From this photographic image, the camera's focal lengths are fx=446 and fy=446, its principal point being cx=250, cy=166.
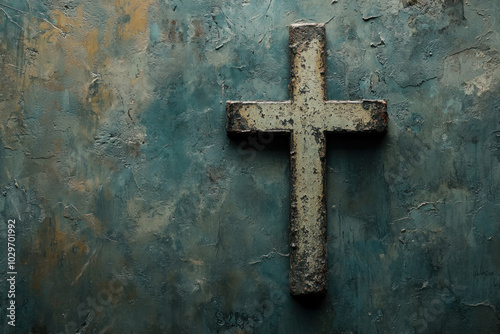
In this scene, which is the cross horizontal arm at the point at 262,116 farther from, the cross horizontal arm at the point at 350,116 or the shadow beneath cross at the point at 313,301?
the shadow beneath cross at the point at 313,301

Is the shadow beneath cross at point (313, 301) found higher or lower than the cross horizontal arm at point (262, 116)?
lower

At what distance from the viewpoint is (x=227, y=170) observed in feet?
6.12

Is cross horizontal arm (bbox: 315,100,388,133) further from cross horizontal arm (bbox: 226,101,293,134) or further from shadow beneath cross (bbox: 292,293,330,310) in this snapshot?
shadow beneath cross (bbox: 292,293,330,310)

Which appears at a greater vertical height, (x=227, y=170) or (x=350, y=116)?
(x=350, y=116)

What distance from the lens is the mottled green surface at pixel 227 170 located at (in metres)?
1.82

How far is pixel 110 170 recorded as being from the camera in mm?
1873

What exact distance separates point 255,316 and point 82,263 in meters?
0.75

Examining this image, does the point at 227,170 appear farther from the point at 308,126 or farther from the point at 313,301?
the point at 313,301

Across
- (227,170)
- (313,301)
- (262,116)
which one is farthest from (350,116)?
(313,301)

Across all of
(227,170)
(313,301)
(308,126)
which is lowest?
(313,301)

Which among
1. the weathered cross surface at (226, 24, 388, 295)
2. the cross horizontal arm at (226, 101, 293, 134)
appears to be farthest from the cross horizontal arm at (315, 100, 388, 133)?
the cross horizontal arm at (226, 101, 293, 134)

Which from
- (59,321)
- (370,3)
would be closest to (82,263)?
(59,321)

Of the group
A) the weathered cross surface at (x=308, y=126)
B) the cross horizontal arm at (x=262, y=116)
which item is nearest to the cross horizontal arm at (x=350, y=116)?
the weathered cross surface at (x=308, y=126)

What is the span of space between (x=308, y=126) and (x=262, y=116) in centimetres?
19
